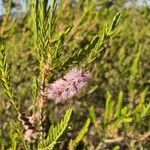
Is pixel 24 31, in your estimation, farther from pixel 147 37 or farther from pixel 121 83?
pixel 147 37

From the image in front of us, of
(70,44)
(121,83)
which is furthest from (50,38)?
(121,83)

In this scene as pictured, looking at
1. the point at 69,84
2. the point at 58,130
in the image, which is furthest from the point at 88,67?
the point at 58,130

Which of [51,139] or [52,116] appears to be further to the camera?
[52,116]

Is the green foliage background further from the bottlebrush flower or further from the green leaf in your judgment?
the green leaf

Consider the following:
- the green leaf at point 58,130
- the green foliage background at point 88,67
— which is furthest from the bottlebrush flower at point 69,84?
the green leaf at point 58,130

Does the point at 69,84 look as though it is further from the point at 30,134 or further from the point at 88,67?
the point at 30,134
